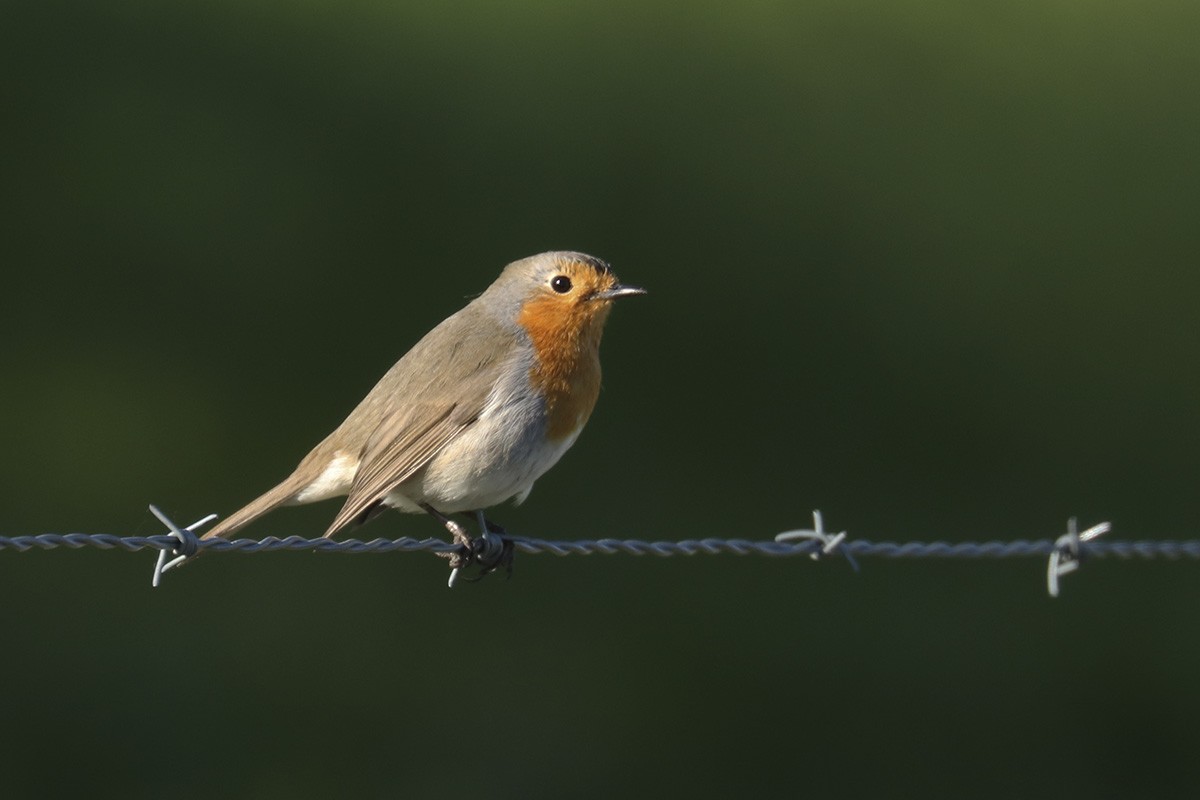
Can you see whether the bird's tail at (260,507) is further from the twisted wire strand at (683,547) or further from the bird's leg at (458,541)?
the twisted wire strand at (683,547)

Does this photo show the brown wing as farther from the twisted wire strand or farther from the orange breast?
the twisted wire strand

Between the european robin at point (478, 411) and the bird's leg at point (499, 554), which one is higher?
the european robin at point (478, 411)

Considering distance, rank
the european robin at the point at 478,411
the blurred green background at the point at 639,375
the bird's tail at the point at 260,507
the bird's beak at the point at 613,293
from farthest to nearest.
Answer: the blurred green background at the point at 639,375
the bird's beak at the point at 613,293
the european robin at the point at 478,411
the bird's tail at the point at 260,507

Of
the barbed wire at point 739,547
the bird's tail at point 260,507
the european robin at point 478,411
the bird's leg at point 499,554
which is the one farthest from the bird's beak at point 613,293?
the barbed wire at point 739,547

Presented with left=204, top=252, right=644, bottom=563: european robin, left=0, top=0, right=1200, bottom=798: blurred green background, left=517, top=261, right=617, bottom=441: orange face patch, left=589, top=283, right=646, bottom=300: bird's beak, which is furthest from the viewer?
left=0, top=0, right=1200, bottom=798: blurred green background

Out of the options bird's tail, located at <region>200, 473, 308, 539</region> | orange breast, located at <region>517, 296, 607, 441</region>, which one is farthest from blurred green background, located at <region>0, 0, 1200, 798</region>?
orange breast, located at <region>517, 296, 607, 441</region>

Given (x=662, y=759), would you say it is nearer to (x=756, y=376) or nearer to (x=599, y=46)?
(x=756, y=376)

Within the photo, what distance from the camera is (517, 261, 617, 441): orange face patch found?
5.18 meters

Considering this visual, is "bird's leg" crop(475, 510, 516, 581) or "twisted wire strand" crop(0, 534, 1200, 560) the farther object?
"bird's leg" crop(475, 510, 516, 581)

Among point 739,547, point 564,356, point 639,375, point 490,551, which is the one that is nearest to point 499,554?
point 490,551

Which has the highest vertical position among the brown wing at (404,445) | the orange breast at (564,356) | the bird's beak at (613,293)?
the bird's beak at (613,293)

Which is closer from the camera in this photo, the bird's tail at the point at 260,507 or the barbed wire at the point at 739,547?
the barbed wire at the point at 739,547

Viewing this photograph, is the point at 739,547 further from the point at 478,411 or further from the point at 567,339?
the point at 567,339

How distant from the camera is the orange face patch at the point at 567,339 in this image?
518 cm
